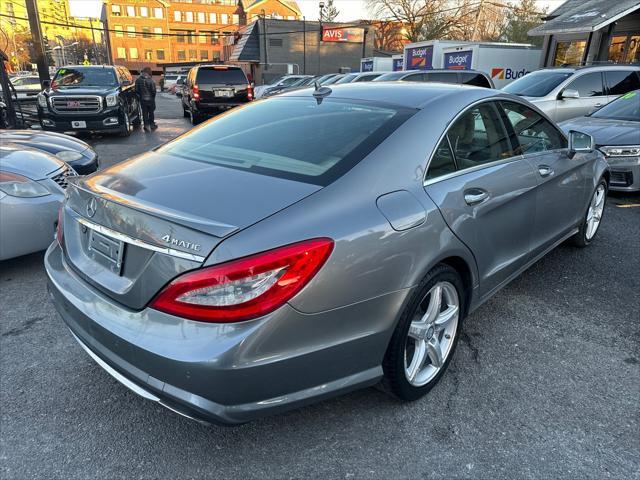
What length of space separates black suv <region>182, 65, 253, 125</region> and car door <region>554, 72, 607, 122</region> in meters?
9.11

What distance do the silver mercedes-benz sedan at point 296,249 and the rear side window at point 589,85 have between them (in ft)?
25.9

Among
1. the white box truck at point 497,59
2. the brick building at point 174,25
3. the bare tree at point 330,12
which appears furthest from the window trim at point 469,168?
the bare tree at point 330,12

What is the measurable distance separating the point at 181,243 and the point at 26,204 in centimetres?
268

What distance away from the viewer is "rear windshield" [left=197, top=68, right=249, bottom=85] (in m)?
14.9

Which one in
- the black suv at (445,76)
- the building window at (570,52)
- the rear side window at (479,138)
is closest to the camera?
the rear side window at (479,138)

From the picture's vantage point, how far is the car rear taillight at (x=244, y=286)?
1673 millimetres

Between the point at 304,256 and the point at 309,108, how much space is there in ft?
4.53

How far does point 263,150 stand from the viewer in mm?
2496

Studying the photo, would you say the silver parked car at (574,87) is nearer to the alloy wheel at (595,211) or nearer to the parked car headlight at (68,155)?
the alloy wheel at (595,211)

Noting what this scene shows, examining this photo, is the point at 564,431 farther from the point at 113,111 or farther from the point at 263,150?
the point at 113,111

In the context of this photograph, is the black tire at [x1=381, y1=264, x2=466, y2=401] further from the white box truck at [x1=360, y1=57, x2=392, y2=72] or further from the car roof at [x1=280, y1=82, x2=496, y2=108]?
the white box truck at [x1=360, y1=57, x2=392, y2=72]

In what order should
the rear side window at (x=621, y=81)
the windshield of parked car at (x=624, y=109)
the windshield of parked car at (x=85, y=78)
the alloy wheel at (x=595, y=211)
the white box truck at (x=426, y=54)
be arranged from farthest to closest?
the white box truck at (x=426, y=54) < the windshield of parked car at (x=85, y=78) < the rear side window at (x=621, y=81) < the windshield of parked car at (x=624, y=109) < the alloy wheel at (x=595, y=211)

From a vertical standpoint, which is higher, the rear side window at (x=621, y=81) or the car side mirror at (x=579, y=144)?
the rear side window at (x=621, y=81)

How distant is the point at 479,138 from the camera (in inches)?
112
